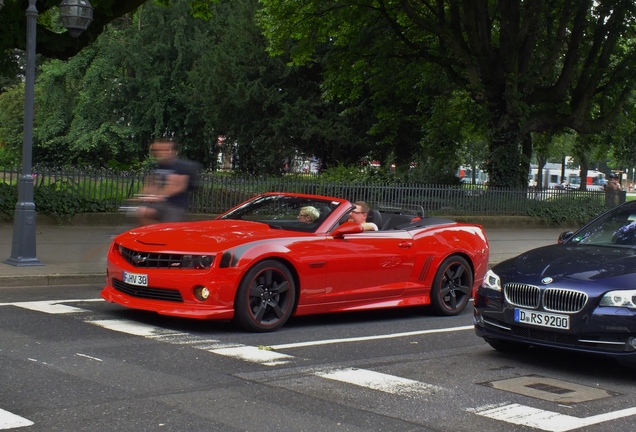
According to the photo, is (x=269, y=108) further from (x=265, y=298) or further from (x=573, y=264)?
(x=573, y=264)

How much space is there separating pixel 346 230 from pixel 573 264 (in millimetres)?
2575

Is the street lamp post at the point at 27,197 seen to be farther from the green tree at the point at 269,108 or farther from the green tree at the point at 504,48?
the green tree at the point at 269,108

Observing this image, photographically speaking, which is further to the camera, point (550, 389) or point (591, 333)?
point (591, 333)

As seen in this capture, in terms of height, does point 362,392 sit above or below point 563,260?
below

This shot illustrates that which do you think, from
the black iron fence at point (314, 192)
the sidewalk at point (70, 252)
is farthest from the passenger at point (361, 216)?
the black iron fence at point (314, 192)

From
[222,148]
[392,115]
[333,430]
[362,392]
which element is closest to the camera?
[333,430]

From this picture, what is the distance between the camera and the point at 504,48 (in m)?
26.5

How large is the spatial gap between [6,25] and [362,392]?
15.1 metres

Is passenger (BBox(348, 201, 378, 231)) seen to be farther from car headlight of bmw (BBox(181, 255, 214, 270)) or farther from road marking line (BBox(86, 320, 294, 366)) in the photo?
road marking line (BBox(86, 320, 294, 366))

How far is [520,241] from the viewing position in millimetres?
22344

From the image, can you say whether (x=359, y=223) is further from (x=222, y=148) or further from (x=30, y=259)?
(x=222, y=148)

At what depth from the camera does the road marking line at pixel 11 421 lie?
16.3 feet

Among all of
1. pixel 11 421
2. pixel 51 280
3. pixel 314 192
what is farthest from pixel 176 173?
pixel 314 192

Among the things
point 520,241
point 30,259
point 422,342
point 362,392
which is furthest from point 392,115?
point 362,392
